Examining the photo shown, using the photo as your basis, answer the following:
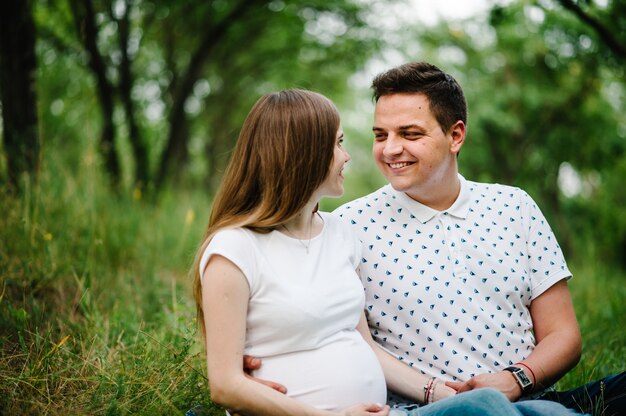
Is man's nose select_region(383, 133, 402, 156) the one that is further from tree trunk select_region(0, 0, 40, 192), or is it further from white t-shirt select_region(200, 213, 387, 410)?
tree trunk select_region(0, 0, 40, 192)

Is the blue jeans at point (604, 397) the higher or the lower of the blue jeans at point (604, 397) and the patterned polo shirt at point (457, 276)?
the lower

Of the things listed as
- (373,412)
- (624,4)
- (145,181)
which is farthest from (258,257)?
(145,181)

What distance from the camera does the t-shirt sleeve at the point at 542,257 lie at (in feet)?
8.82

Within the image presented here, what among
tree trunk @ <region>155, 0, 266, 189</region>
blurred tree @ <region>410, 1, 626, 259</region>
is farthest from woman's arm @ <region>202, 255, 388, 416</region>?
blurred tree @ <region>410, 1, 626, 259</region>

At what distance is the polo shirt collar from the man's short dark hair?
0.33 meters

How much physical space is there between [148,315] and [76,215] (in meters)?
1.11

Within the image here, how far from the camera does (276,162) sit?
2.21 meters

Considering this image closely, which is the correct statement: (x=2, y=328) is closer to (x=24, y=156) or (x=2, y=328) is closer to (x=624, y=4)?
(x=24, y=156)

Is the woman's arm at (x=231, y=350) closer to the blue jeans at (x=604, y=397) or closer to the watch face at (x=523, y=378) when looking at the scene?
the watch face at (x=523, y=378)

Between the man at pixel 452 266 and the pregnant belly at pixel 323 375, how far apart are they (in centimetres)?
44

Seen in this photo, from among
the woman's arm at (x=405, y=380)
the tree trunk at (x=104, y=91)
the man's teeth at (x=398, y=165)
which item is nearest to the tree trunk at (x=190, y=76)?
the tree trunk at (x=104, y=91)

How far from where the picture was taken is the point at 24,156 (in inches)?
179

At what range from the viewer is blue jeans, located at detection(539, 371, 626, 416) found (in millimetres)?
2428

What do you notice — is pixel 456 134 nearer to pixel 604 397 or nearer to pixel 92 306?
pixel 604 397
